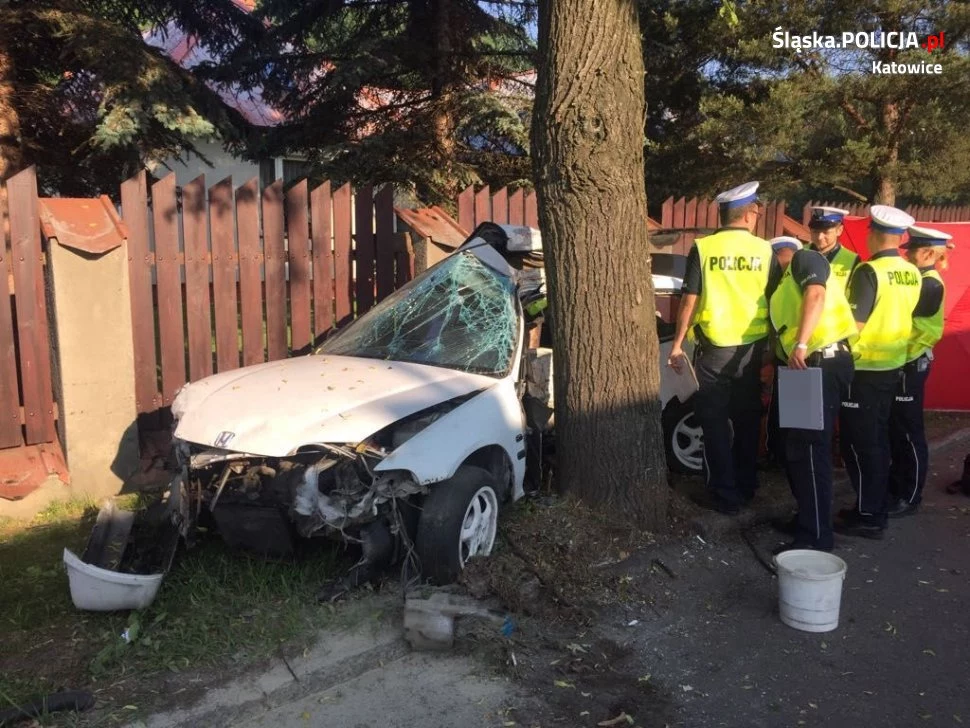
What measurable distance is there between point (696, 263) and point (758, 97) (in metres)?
12.5

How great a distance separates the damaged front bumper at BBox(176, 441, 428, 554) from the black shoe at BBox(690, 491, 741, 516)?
210 cm

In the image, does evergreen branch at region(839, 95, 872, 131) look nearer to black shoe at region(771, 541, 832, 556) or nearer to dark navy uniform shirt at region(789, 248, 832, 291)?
dark navy uniform shirt at region(789, 248, 832, 291)

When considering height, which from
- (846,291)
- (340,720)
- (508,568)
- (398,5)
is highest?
(398,5)

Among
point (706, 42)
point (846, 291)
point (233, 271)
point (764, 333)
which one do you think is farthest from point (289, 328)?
point (706, 42)

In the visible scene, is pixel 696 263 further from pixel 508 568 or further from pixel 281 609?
pixel 281 609

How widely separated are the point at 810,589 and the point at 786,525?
52.6 inches

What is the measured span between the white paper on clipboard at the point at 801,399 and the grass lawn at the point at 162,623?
8.49 ft

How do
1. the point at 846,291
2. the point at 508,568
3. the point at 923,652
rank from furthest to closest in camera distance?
1. the point at 846,291
2. the point at 508,568
3. the point at 923,652

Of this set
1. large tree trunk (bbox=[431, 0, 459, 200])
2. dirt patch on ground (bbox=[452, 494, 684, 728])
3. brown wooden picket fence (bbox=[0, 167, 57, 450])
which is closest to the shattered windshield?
dirt patch on ground (bbox=[452, 494, 684, 728])

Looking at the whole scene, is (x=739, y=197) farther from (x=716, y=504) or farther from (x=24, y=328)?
(x=24, y=328)

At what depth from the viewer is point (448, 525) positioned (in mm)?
3883

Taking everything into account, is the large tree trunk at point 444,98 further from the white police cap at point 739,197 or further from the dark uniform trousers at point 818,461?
the dark uniform trousers at point 818,461

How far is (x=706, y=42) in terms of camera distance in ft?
51.7

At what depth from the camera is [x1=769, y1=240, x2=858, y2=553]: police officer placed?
4625 millimetres
